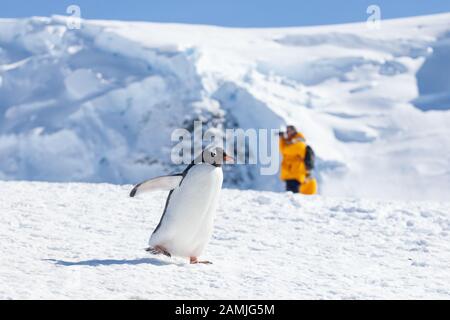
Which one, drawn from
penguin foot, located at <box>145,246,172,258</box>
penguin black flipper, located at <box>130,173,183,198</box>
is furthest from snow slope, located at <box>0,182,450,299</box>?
penguin black flipper, located at <box>130,173,183,198</box>

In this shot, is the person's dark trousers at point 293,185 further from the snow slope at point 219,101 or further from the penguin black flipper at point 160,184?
the snow slope at point 219,101

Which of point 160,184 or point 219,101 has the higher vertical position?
point 219,101

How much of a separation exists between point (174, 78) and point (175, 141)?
243 centimetres

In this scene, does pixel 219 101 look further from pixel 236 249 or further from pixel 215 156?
pixel 215 156

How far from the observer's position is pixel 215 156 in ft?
12.5

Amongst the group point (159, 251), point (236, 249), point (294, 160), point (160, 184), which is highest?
point (294, 160)

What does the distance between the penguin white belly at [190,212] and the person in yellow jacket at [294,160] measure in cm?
450

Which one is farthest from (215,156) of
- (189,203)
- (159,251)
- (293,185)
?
(293,185)

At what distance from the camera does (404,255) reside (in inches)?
180

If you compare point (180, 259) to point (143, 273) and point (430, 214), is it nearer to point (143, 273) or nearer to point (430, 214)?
point (143, 273)

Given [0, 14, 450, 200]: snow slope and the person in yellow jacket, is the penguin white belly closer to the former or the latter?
the person in yellow jacket

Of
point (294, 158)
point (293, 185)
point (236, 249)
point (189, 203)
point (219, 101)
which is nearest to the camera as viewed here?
point (189, 203)

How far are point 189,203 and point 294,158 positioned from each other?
4651 millimetres
